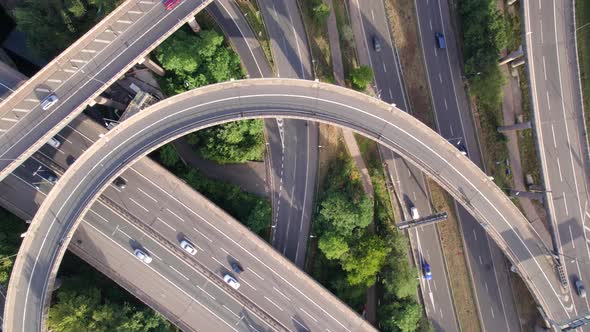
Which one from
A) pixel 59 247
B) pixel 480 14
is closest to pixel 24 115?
pixel 59 247

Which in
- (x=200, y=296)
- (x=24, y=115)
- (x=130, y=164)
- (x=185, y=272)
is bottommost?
(x=200, y=296)

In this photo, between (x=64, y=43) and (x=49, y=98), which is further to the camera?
(x=64, y=43)

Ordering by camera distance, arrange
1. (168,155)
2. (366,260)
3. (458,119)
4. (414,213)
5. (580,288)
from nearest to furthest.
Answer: (580,288)
(366,260)
(168,155)
(414,213)
(458,119)

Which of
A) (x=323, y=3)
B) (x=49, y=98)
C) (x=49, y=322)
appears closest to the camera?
(x=49, y=98)

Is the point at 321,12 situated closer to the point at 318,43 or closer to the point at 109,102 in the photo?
the point at 318,43

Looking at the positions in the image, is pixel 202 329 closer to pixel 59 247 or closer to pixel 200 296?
pixel 200 296

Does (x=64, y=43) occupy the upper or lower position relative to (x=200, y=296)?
upper

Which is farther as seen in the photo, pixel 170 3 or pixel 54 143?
pixel 54 143

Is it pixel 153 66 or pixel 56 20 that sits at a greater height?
pixel 56 20

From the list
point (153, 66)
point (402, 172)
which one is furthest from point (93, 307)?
point (402, 172)
